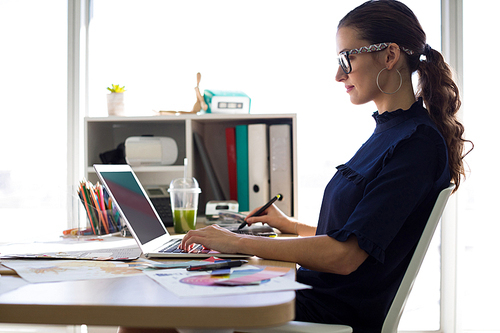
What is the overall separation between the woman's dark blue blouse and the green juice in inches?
21.3

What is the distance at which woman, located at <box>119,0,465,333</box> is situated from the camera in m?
0.85

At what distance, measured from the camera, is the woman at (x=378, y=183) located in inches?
33.4

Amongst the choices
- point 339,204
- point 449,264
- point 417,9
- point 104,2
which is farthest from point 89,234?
point 417,9

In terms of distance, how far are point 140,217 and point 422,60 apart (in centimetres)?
89

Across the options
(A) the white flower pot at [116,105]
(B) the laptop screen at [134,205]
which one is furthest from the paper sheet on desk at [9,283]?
(A) the white flower pot at [116,105]

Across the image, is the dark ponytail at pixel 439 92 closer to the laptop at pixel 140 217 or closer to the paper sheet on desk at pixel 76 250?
the laptop at pixel 140 217

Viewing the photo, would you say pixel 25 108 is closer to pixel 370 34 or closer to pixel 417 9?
pixel 370 34

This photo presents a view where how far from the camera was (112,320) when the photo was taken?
22.0 inches

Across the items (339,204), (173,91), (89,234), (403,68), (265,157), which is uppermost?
(173,91)

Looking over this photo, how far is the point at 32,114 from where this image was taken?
2.37 metres

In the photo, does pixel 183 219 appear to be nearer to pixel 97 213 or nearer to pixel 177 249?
pixel 97 213

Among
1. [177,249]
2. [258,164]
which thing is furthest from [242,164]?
[177,249]

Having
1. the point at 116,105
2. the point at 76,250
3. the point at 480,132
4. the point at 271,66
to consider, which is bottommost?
the point at 76,250

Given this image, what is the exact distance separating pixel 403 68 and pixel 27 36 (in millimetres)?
2164
